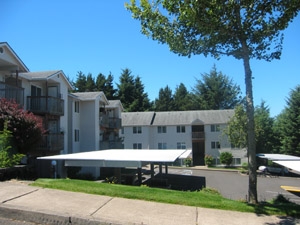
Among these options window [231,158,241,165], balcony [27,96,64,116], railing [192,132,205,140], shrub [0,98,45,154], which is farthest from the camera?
railing [192,132,205,140]

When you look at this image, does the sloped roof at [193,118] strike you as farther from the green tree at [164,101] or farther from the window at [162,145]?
the green tree at [164,101]

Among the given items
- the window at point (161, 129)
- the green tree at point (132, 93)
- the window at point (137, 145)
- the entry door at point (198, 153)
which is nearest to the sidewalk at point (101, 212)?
the window at point (137, 145)

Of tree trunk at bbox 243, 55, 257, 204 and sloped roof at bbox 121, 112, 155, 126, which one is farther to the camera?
sloped roof at bbox 121, 112, 155, 126

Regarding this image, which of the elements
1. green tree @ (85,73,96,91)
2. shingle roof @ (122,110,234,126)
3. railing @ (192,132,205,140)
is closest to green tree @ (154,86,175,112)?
green tree @ (85,73,96,91)

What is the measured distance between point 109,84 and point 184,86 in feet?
86.4

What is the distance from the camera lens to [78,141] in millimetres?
31797

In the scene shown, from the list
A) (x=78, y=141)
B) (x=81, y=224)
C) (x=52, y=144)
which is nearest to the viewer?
(x=81, y=224)

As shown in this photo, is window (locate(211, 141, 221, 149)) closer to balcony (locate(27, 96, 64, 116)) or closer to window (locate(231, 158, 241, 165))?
window (locate(231, 158, 241, 165))

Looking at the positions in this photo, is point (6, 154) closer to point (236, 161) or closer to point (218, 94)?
point (236, 161)

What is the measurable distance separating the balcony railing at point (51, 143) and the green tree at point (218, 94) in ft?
178

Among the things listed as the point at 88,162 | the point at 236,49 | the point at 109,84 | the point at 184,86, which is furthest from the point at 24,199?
the point at 184,86

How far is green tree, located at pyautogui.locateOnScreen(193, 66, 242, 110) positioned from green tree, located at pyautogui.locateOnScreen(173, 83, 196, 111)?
3.17 meters

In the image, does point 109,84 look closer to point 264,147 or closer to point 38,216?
point 264,147

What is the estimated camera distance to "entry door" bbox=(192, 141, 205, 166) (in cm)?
5243
